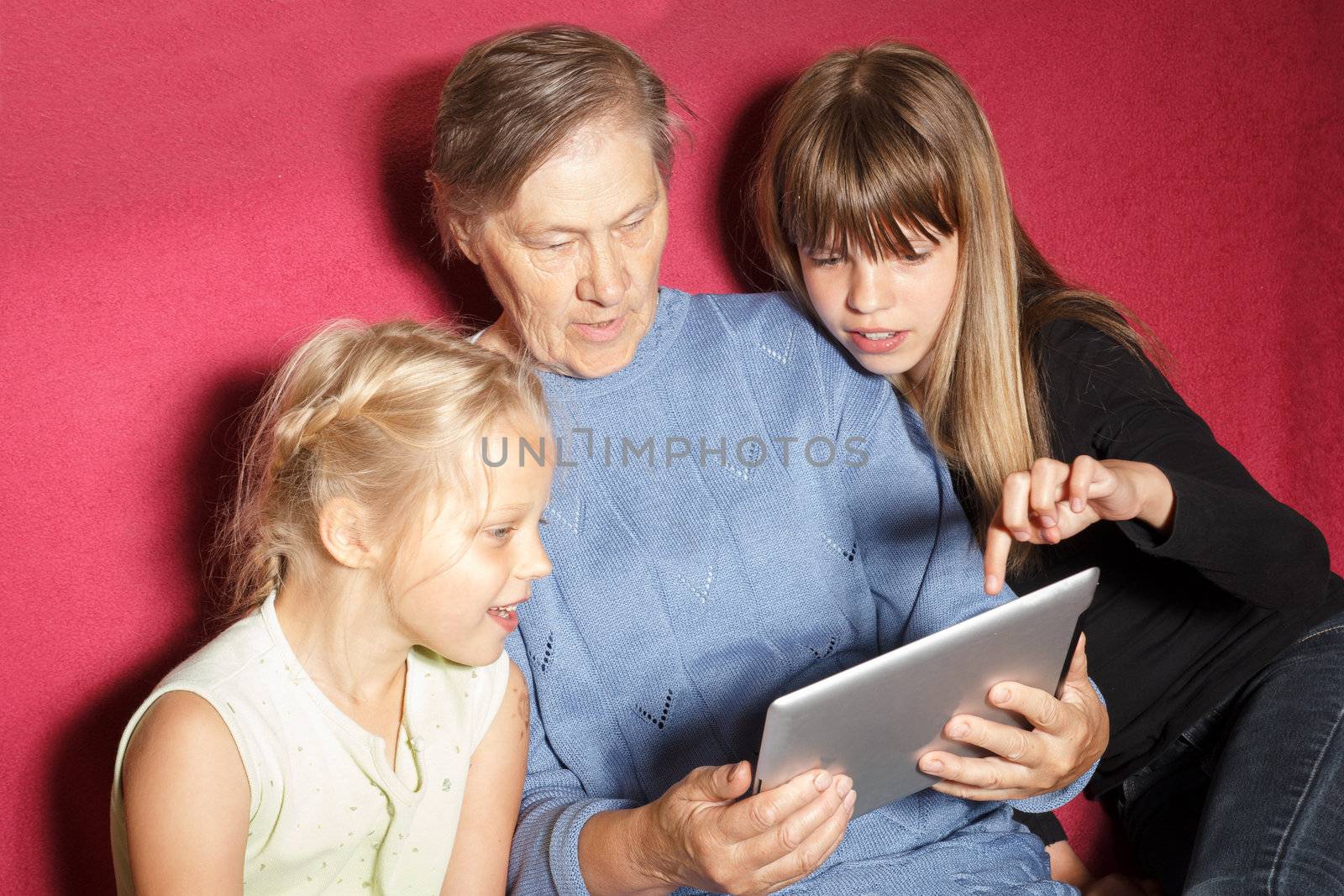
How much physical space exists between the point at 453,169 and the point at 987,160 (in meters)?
0.61

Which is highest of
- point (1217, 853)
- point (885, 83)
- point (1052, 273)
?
point (885, 83)

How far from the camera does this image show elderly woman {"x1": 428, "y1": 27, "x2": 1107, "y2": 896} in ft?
4.03

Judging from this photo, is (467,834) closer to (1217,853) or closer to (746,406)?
(746,406)

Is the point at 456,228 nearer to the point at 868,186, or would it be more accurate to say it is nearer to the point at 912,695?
→ the point at 868,186

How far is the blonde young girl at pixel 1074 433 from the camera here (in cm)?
129

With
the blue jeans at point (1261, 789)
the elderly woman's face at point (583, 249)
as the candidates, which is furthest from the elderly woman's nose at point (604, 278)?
the blue jeans at point (1261, 789)

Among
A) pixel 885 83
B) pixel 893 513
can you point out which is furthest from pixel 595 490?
pixel 885 83

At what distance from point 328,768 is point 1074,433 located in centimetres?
87

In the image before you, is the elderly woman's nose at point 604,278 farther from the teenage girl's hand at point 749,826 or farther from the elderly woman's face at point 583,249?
the teenage girl's hand at point 749,826

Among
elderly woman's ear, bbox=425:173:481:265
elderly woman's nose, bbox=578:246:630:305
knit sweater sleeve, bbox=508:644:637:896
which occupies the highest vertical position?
elderly woman's ear, bbox=425:173:481:265

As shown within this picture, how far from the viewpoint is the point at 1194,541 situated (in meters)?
1.18

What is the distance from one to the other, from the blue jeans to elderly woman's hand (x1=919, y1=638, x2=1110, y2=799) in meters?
0.18

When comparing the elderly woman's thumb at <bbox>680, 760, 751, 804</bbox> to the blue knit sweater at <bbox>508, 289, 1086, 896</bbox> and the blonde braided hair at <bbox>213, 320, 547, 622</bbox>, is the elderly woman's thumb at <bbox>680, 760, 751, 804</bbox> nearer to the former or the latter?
the blue knit sweater at <bbox>508, 289, 1086, 896</bbox>

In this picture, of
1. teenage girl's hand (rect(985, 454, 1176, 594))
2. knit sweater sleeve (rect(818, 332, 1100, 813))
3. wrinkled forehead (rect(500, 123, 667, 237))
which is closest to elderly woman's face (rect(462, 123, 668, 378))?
wrinkled forehead (rect(500, 123, 667, 237))
